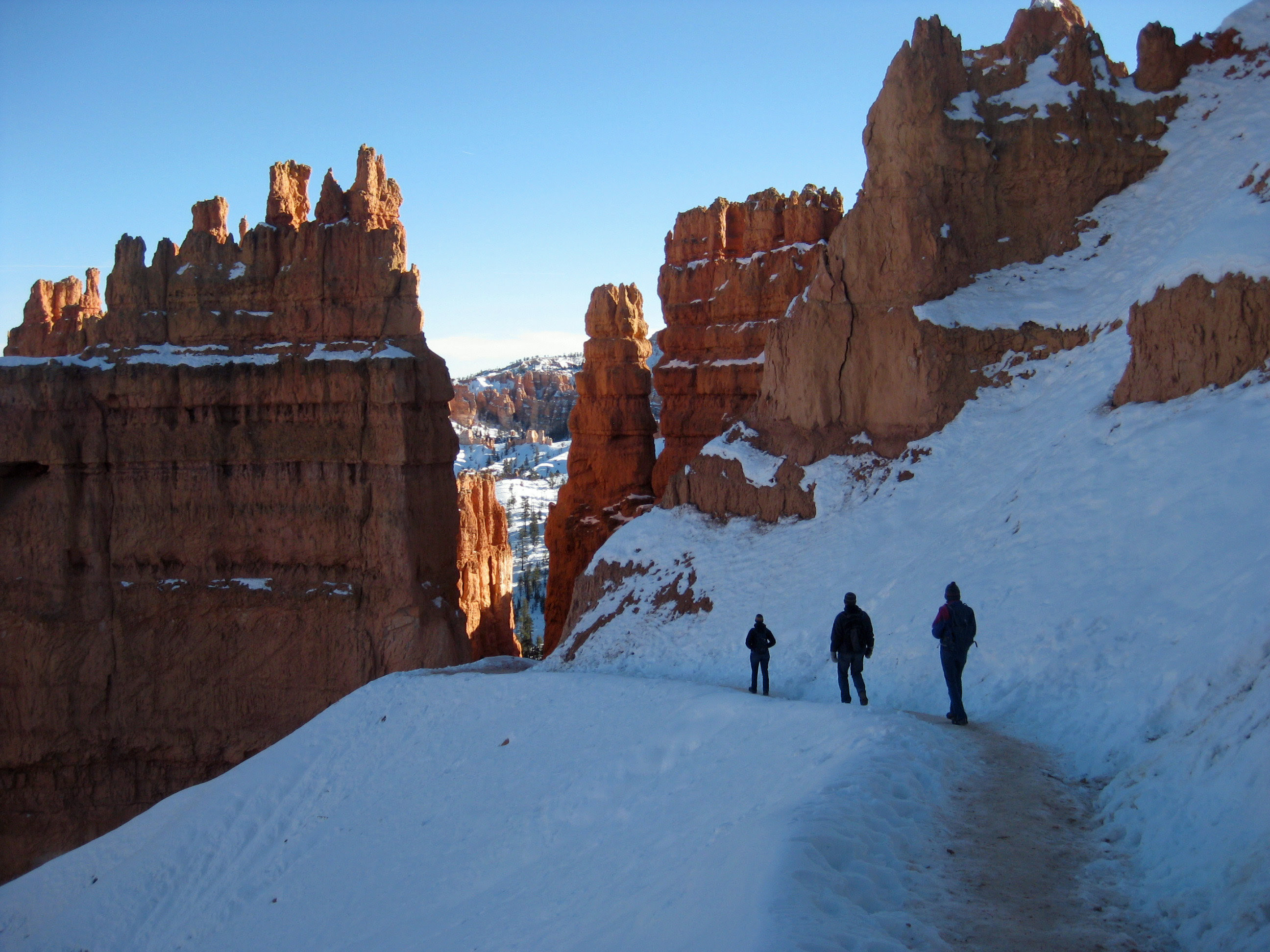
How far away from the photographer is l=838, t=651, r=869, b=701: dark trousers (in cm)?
1150

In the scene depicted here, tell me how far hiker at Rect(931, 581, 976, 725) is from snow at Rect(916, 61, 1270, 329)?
929 cm

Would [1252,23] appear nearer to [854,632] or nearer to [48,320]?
[854,632]

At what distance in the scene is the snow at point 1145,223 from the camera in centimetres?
1753

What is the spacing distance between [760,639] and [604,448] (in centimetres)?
2396

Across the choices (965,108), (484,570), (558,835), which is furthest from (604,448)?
(558,835)

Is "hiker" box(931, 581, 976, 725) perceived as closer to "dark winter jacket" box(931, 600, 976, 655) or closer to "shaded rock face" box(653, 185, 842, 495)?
"dark winter jacket" box(931, 600, 976, 655)

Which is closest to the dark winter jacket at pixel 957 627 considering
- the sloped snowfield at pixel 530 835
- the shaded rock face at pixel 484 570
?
the sloped snowfield at pixel 530 835

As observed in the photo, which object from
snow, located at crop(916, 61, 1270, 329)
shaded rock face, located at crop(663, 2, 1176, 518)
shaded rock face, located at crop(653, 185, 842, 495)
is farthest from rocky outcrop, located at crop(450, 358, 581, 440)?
snow, located at crop(916, 61, 1270, 329)

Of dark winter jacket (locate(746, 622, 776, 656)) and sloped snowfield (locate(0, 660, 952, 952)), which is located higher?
dark winter jacket (locate(746, 622, 776, 656))

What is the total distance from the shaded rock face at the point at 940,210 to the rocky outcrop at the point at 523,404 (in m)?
122

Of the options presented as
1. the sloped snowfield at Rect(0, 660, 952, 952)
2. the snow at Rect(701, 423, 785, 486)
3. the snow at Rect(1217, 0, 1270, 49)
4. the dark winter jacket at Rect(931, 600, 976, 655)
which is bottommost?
the sloped snowfield at Rect(0, 660, 952, 952)

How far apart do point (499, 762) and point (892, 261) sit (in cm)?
1338

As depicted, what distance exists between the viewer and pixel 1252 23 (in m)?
20.3

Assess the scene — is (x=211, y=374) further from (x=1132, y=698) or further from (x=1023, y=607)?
(x=1132, y=698)
